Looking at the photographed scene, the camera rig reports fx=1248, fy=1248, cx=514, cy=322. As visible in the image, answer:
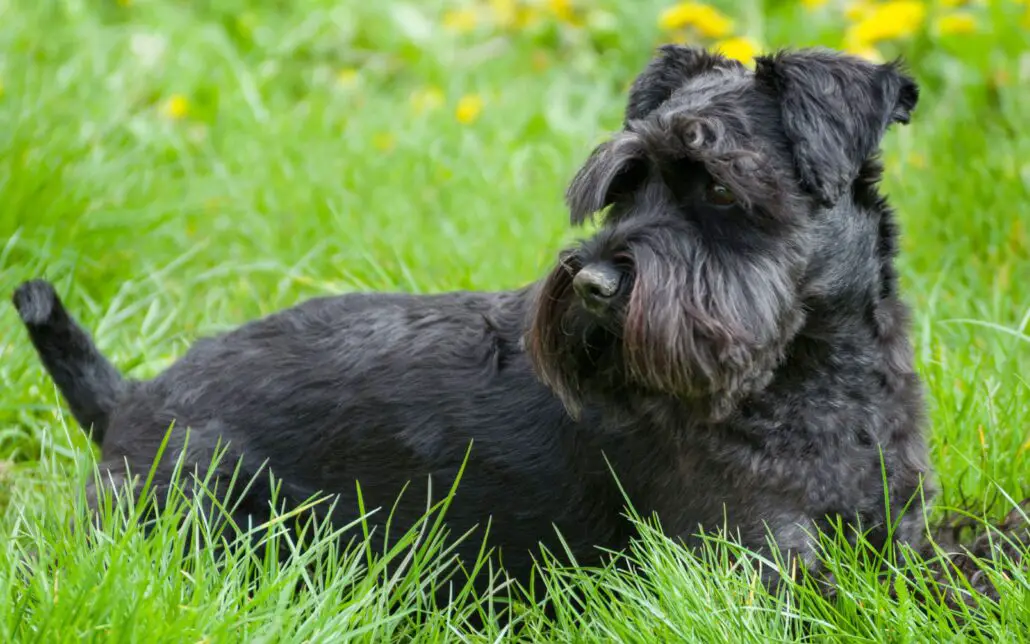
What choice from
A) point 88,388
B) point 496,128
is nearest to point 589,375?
point 88,388

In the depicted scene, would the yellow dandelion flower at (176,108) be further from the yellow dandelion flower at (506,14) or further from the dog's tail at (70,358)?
the dog's tail at (70,358)

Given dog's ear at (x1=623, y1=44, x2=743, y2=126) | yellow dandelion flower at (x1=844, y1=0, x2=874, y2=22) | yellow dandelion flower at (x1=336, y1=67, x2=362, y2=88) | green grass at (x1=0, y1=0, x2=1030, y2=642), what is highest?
dog's ear at (x1=623, y1=44, x2=743, y2=126)

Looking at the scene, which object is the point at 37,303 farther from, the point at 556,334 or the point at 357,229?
the point at 357,229

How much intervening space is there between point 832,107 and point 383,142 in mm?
3857

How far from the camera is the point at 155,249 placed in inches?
213

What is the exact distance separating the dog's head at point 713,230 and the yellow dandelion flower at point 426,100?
3.92m

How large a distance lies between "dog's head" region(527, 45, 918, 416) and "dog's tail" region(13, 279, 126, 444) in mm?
1488

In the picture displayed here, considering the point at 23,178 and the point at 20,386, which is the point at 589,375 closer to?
the point at 20,386

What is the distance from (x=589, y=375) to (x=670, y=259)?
1.34 feet

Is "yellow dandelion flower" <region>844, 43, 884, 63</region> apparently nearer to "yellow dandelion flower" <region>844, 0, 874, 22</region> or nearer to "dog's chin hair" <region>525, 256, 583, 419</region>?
"yellow dandelion flower" <region>844, 0, 874, 22</region>

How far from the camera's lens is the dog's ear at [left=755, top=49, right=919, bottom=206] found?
3.02 metres

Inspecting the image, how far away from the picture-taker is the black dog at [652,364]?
300cm

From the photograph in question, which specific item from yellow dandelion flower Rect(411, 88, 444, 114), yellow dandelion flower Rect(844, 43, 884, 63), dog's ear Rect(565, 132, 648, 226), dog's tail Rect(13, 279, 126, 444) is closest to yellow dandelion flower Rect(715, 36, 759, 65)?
yellow dandelion flower Rect(844, 43, 884, 63)

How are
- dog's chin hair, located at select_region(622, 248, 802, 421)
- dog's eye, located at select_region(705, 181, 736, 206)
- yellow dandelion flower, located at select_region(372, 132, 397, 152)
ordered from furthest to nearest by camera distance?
yellow dandelion flower, located at select_region(372, 132, 397, 152), dog's eye, located at select_region(705, 181, 736, 206), dog's chin hair, located at select_region(622, 248, 802, 421)
